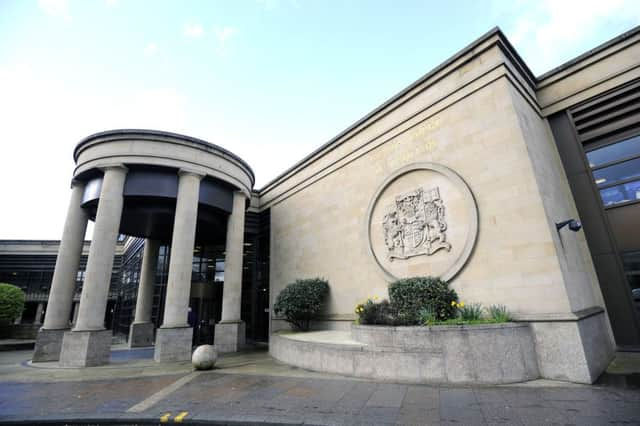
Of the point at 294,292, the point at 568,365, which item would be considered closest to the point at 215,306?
the point at 294,292

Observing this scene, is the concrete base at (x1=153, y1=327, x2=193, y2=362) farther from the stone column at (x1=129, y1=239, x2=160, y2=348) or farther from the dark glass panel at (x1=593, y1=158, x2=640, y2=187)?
the dark glass panel at (x1=593, y1=158, x2=640, y2=187)

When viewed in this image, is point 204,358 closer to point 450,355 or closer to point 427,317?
point 427,317

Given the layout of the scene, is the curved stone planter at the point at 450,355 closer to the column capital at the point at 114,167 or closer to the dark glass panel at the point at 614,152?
the dark glass panel at the point at 614,152

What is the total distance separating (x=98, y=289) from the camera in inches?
504

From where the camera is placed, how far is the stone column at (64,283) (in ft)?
45.0

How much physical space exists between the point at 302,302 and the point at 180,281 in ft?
18.5

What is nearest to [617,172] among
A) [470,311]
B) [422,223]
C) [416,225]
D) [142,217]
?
[422,223]

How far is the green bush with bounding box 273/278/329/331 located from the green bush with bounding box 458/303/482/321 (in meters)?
6.93

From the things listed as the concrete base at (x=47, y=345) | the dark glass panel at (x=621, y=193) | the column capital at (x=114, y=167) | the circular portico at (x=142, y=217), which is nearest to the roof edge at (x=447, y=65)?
the dark glass panel at (x=621, y=193)

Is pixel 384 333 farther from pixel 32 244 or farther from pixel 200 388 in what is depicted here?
pixel 32 244

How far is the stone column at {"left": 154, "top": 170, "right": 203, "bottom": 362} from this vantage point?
12.7 meters

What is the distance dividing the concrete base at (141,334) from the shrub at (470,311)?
63.4 ft

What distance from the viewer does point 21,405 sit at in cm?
677

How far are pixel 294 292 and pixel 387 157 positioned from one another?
25.1 ft
